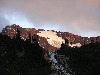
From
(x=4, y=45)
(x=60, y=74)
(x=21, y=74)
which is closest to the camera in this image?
A: (x=21, y=74)

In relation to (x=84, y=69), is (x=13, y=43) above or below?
above

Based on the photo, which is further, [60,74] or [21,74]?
[60,74]

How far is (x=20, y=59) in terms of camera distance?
17950cm

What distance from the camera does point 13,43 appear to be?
195 m

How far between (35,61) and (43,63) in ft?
15.2

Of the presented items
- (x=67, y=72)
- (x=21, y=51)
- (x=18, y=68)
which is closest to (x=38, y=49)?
(x=21, y=51)

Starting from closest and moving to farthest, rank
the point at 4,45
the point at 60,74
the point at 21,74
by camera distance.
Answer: the point at 21,74 → the point at 60,74 → the point at 4,45

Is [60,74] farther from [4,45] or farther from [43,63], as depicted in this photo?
[4,45]

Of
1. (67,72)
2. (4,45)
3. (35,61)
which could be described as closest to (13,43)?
(4,45)

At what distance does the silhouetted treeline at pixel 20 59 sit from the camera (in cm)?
15988

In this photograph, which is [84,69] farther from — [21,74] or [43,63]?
[21,74]

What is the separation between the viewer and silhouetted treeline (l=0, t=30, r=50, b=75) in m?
160

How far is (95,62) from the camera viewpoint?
184 m

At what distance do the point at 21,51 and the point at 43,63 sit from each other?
47.4ft
